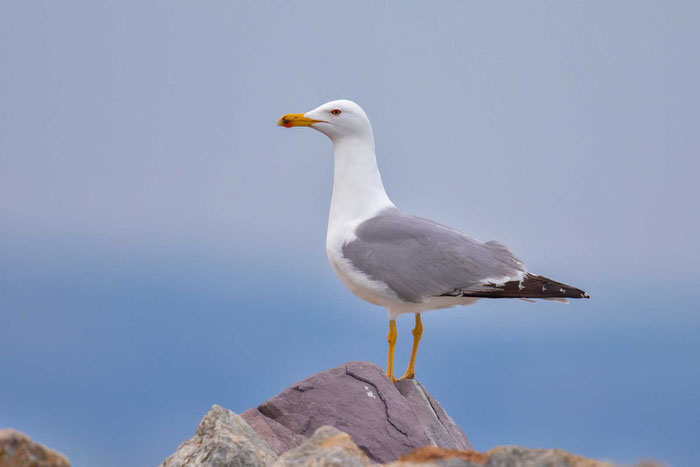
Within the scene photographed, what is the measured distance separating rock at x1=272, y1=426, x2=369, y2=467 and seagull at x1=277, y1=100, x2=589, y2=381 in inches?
121

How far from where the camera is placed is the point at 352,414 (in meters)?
7.80

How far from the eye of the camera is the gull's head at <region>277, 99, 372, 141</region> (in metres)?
8.84

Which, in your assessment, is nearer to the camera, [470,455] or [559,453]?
[559,453]

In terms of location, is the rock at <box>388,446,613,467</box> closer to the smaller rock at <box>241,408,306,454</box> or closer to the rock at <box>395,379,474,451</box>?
the smaller rock at <box>241,408,306,454</box>

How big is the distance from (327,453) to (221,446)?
1439 mm

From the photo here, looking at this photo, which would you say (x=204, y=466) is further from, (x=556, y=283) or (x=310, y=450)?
(x=556, y=283)

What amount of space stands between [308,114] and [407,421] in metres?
3.27

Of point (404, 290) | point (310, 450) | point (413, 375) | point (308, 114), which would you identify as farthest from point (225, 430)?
point (308, 114)

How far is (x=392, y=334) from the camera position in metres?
8.52

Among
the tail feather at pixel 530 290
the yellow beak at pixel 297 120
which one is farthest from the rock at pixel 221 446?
the yellow beak at pixel 297 120

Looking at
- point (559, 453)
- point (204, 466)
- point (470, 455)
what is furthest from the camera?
point (204, 466)

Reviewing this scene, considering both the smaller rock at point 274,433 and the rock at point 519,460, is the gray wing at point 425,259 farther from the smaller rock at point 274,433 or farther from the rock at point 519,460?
the rock at point 519,460

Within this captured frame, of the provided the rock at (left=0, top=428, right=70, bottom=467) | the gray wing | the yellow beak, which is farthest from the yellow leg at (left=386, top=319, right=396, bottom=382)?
the rock at (left=0, top=428, right=70, bottom=467)

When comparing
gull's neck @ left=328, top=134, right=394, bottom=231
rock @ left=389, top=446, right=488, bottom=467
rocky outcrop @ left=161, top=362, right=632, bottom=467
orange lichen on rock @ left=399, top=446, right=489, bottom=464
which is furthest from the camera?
gull's neck @ left=328, top=134, right=394, bottom=231
